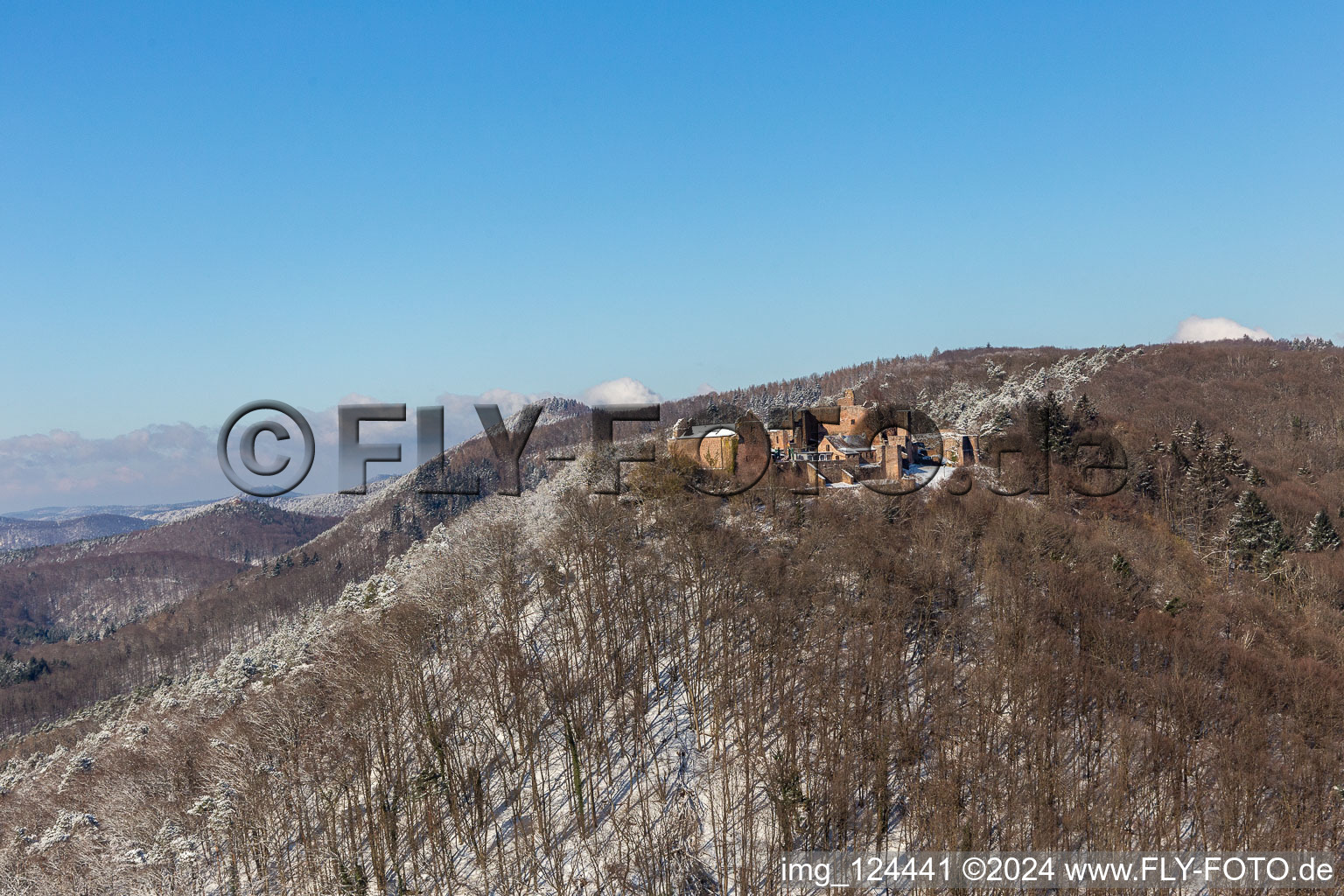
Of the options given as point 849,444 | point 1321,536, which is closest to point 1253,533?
point 1321,536

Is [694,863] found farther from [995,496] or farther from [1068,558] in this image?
[995,496]

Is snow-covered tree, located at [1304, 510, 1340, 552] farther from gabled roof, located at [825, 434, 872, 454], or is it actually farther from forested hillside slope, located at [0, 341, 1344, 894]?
gabled roof, located at [825, 434, 872, 454]

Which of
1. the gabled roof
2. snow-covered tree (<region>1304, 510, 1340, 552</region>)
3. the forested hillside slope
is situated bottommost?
the forested hillside slope

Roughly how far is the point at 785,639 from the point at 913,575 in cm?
784

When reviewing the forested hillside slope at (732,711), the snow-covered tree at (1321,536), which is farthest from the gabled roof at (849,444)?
the snow-covered tree at (1321,536)

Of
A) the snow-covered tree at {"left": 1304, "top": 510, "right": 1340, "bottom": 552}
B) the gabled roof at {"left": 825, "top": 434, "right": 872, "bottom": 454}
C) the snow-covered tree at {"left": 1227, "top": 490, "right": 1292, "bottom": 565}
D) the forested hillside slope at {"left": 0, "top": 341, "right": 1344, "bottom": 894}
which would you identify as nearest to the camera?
the forested hillside slope at {"left": 0, "top": 341, "right": 1344, "bottom": 894}

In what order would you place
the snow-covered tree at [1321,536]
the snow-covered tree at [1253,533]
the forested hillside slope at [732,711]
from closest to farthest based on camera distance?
the forested hillside slope at [732,711], the snow-covered tree at [1253,533], the snow-covered tree at [1321,536]

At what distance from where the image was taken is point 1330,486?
7119 cm

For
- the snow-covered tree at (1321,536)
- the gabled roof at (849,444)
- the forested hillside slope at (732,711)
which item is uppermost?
the gabled roof at (849,444)

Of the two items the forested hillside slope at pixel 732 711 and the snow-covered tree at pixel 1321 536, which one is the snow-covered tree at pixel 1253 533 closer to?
the forested hillside slope at pixel 732 711

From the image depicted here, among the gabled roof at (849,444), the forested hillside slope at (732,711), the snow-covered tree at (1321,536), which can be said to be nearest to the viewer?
the forested hillside slope at (732,711)

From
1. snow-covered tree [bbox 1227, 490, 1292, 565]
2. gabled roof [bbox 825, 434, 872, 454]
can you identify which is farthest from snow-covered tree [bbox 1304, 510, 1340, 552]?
gabled roof [bbox 825, 434, 872, 454]

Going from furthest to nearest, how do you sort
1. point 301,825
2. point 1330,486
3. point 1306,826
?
point 1330,486, point 301,825, point 1306,826

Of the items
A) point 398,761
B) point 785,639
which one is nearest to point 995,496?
point 785,639
